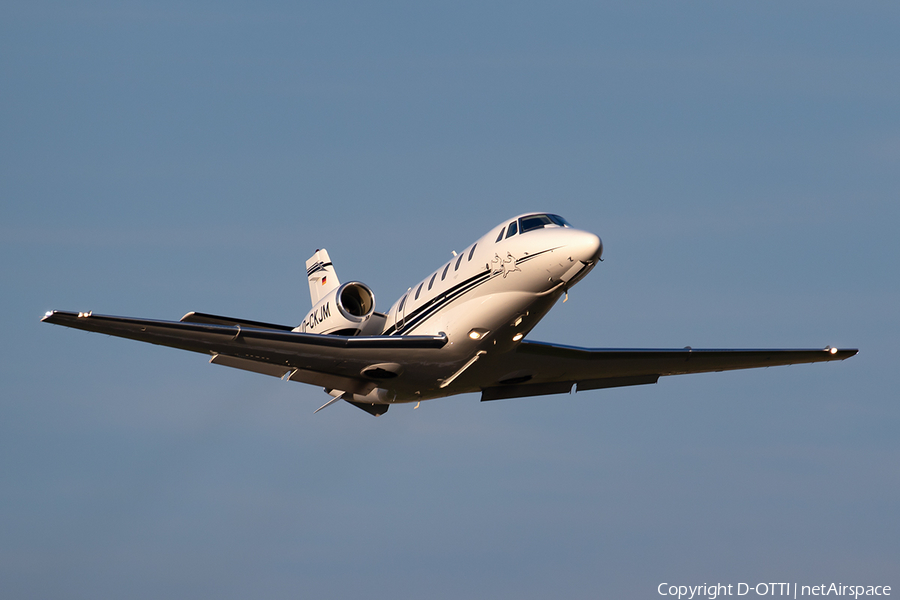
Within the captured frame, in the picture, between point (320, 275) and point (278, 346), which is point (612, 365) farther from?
point (320, 275)

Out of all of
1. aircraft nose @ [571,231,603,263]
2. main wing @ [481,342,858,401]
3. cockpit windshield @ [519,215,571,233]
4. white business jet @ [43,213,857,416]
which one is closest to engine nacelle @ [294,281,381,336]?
white business jet @ [43,213,857,416]

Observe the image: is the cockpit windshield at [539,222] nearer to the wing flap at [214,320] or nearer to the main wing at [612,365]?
the main wing at [612,365]

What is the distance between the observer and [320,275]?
36.1m

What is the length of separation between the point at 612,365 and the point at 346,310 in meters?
7.45

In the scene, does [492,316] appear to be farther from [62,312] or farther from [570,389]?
[62,312]

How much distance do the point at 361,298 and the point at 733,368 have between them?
10.8 m

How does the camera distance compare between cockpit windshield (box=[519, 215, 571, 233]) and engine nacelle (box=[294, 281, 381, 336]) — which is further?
engine nacelle (box=[294, 281, 381, 336])

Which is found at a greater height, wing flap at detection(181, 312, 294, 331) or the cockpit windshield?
the cockpit windshield

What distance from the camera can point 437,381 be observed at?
25.8 meters

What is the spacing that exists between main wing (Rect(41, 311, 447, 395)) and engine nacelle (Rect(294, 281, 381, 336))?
1.75 meters

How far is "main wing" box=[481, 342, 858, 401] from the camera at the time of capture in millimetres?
27578

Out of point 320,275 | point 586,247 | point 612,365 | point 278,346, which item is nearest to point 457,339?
point 586,247

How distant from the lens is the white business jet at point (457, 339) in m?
23.0

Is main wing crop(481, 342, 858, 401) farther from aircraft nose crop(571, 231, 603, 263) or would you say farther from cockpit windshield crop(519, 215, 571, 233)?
aircraft nose crop(571, 231, 603, 263)
